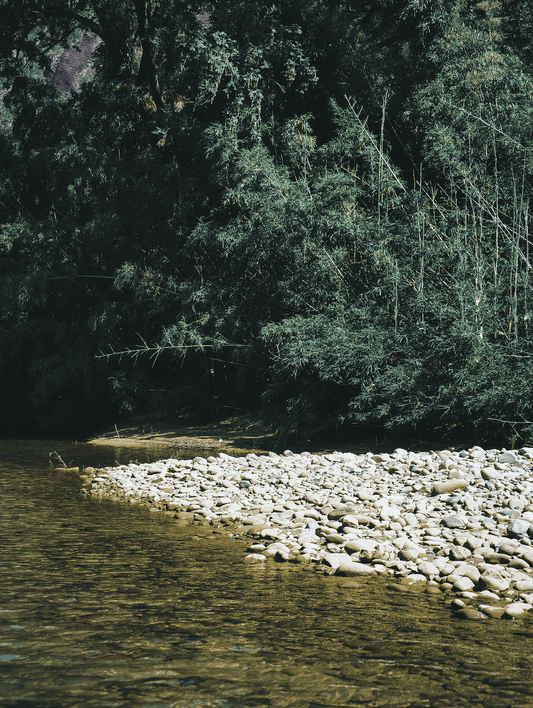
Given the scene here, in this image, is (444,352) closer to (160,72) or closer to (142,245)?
(142,245)

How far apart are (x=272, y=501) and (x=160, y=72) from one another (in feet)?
40.6

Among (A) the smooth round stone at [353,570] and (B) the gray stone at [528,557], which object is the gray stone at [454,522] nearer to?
(B) the gray stone at [528,557]

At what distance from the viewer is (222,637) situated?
3326mm

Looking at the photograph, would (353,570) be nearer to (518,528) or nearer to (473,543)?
(473,543)

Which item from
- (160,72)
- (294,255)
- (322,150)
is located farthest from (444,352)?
(160,72)

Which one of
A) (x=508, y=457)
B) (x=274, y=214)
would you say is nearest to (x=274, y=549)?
(x=508, y=457)

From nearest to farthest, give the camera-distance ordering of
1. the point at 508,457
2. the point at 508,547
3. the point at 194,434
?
the point at 508,547, the point at 508,457, the point at 194,434

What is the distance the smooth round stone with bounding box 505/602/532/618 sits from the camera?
369 cm

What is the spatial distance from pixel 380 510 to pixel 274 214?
6573 millimetres

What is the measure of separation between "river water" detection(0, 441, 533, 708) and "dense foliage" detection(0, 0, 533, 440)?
5.02m

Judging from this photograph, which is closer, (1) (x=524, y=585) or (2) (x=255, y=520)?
(1) (x=524, y=585)

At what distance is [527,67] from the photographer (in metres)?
11.6

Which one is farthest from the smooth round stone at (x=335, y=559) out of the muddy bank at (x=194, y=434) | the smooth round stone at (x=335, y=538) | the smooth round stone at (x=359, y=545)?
the muddy bank at (x=194, y=434)

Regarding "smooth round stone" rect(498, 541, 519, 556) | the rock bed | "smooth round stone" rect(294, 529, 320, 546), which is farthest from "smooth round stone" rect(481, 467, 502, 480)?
"smooth round stone" rect(294, 529, 320, 546)
